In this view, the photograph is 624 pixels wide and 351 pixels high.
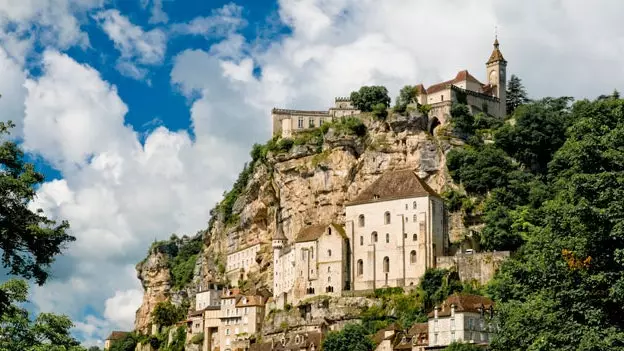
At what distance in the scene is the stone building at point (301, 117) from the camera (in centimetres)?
12700

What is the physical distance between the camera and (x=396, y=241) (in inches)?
3927

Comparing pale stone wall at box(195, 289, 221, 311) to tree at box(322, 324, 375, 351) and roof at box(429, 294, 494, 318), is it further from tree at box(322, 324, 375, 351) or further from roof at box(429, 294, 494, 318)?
roof at box(429, 294, 494, 318)

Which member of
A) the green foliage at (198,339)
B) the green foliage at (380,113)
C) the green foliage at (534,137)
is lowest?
the green foliage at (198,339)

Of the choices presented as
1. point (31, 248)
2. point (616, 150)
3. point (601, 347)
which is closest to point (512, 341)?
point (601, 347)

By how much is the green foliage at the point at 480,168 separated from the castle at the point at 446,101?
7.79 metres

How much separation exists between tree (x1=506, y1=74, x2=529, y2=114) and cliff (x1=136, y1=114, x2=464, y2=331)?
21183 mm

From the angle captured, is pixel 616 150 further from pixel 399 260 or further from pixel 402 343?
pixel 399 260

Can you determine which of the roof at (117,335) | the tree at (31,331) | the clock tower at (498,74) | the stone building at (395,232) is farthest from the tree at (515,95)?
the tree at (31,331)

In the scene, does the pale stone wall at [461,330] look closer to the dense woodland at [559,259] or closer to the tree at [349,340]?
the dense woodland at [559,259]

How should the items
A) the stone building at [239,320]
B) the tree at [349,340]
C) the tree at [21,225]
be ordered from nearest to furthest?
1. the tree at [21,225]
2. the tree at [349,340]
3. the stone building at [239,320]

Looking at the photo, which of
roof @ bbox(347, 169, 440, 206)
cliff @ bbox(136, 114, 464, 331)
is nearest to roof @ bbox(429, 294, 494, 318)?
roof @ bbox(347, 169, 440, 206)

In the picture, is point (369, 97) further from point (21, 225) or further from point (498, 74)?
point (21, 225)

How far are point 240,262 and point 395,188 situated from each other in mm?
30660

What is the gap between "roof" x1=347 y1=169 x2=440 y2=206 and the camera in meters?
101
